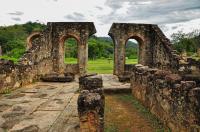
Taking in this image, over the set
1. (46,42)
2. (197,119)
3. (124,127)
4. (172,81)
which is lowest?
(124,127)

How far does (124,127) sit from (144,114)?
1.75m

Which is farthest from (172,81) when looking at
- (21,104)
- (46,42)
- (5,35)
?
(5,35)

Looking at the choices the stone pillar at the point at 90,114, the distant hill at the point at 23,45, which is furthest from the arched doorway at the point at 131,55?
the stone pillar at the point at 90,114

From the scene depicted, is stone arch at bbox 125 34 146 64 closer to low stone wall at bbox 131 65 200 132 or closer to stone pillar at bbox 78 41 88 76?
stone pillar at bbox 78 41 88 76

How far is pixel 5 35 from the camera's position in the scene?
5947 centimetres

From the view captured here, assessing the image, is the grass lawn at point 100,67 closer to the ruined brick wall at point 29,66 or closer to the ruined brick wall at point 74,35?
the ruined brick wall at point 74,35

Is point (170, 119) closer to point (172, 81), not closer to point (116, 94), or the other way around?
point (172, 81)

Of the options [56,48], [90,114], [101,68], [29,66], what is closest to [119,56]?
[56,48]

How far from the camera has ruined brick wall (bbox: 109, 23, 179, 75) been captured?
64.9 ft

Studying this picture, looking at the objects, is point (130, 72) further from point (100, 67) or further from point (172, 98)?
point (100, 67)

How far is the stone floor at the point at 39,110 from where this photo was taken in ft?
27.0

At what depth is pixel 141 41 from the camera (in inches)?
807

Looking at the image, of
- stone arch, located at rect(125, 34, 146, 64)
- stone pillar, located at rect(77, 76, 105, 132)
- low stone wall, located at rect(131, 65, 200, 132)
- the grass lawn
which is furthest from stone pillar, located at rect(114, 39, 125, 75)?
stone pillar, located at rect(77, 76, 105, 132)

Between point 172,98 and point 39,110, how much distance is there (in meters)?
4.20
